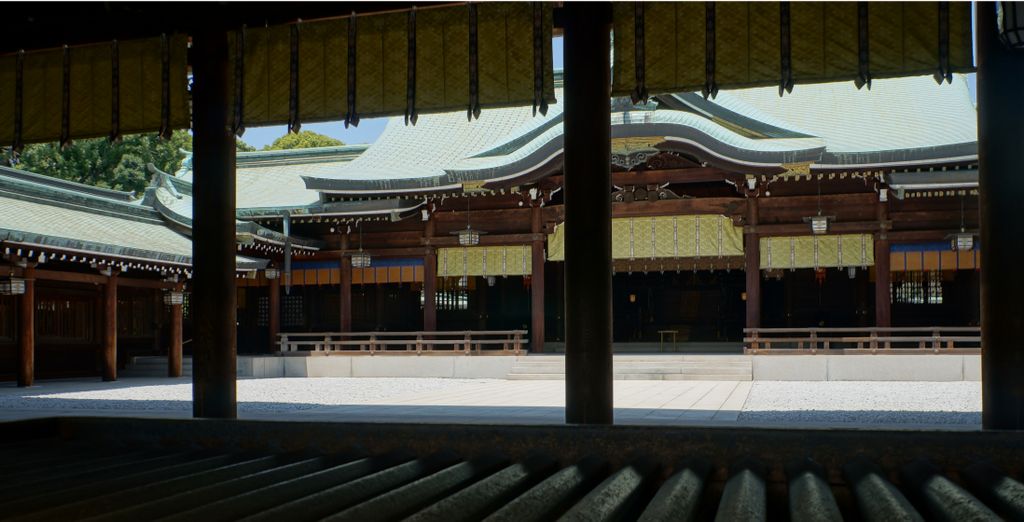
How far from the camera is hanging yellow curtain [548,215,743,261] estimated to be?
818 inches

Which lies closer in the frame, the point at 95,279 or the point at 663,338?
the point at 95,279

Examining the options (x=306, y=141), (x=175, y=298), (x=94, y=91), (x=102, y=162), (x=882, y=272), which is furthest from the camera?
(x=306, y=141)

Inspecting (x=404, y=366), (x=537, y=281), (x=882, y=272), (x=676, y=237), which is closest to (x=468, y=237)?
(x=537, y=281)

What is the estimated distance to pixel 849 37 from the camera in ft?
19.4

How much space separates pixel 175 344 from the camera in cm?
2102

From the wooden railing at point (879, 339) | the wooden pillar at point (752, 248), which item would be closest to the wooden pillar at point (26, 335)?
the wooden railing at point (879, 339)

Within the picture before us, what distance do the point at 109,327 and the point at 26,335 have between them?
6.35 feet

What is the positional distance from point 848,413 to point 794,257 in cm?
1030

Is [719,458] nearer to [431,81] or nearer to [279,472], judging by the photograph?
[279,472]

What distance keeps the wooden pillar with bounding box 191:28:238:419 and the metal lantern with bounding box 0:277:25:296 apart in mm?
12644

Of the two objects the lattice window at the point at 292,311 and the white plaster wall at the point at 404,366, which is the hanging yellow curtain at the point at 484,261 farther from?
the lattice window at the point at 292,311

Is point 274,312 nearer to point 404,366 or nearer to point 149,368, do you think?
point 149,368

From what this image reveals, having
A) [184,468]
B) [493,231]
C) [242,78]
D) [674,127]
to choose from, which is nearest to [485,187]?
[493,231]

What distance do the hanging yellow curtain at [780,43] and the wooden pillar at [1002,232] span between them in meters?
0.61
